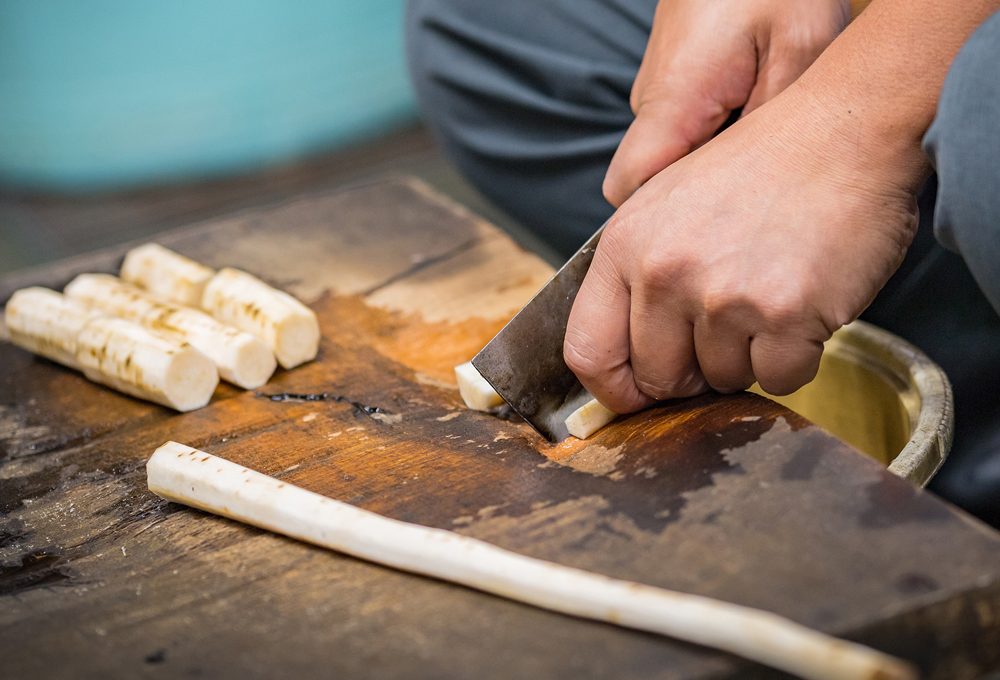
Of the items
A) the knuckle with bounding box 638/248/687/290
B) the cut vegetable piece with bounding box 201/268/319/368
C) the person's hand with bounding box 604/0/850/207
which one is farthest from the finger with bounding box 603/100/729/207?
the cut vegetable piece with bounding box 201/268/319/368

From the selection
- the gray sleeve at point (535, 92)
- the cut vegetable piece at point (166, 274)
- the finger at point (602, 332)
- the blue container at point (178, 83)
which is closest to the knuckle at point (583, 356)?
the finger at point (602, 332)

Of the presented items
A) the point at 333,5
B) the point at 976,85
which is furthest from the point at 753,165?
the point at 333,5

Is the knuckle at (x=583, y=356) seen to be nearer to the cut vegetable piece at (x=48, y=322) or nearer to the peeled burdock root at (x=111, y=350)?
the peeled burdock root at (x=111, y=350)

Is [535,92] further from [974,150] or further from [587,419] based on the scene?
[974,150]

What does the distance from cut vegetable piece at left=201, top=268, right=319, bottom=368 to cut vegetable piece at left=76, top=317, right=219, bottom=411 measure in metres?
0.10

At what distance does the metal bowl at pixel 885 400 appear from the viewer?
93 centimetres

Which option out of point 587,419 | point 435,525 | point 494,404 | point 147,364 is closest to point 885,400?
point 587,419

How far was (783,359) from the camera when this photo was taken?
95 cm

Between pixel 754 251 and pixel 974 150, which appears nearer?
pixel 974 150

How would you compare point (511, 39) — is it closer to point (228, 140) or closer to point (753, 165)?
point (753, 165)

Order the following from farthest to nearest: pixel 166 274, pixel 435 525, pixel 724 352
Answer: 1. pixel 166 274
2. pixel 724 352
3. pixel 435 525

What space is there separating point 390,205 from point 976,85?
4.16ft

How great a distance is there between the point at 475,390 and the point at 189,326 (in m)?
0.51

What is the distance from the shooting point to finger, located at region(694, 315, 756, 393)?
0.95 metres
